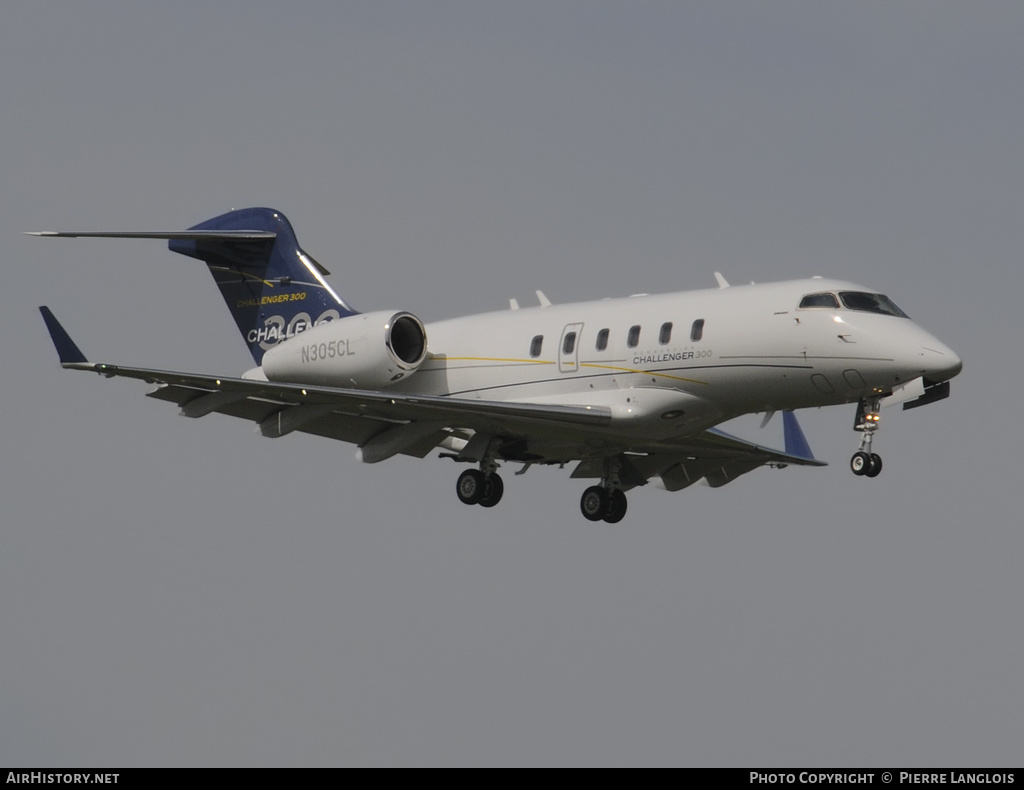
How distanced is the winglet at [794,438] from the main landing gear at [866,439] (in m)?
5.61

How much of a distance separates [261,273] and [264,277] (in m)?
0.12

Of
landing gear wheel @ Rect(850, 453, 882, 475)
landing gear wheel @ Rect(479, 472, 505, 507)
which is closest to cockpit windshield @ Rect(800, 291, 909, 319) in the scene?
landing gear wheel @ Rect(850, 453, 882, 475)

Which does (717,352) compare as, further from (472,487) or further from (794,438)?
(794,438)

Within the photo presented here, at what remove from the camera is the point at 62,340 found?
82.7 ft

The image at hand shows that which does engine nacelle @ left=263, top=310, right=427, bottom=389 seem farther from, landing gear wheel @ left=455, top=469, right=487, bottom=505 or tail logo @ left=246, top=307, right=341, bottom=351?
landing gear wheel @ left=455, top=469, right=487, bottom=505

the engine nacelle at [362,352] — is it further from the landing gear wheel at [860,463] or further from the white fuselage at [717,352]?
the landing gear wheel at [860,463]

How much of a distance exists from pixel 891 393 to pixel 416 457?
8.24 metres

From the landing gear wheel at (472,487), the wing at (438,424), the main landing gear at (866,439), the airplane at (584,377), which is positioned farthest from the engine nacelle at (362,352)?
the main landing gear at (866,439)

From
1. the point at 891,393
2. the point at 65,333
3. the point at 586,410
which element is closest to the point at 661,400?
the point at 586,410

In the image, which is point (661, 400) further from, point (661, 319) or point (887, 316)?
point (887, 316)

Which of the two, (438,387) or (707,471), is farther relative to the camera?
(707,471)

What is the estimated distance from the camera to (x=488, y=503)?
27969 millimetres

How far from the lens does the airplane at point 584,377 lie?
2489cm

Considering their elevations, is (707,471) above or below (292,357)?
below
